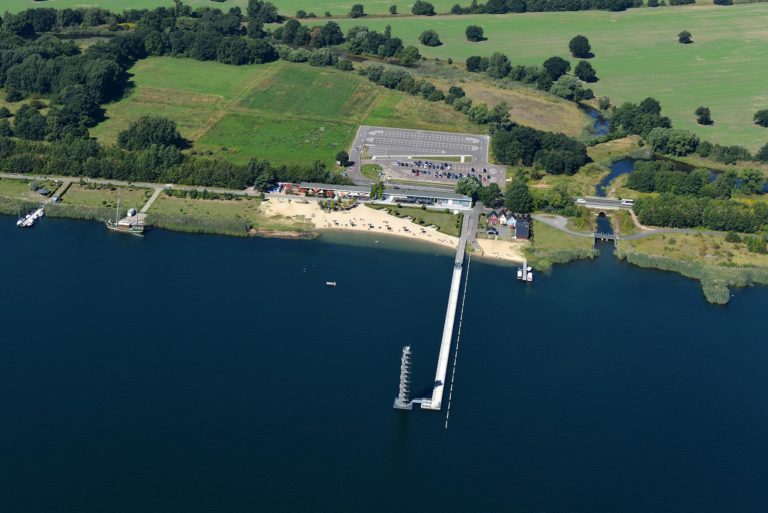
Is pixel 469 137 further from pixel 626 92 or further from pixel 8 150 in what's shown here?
pixel 8 150

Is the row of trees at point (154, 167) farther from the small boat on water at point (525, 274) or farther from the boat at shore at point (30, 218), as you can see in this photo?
the small boat on water at point (525, 274)

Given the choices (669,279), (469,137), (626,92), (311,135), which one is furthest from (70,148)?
(626,92)

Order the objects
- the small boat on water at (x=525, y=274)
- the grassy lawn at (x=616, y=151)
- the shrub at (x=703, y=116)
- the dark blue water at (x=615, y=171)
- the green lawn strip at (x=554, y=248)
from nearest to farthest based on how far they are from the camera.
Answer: the small boat on water at (x=525, y=274), the green lawn strip at (x=554, y=248), the dark blue water at (x=615, y=171), the grassy lawn at (x=616, y=151), the shrub at (x=703, y=116)

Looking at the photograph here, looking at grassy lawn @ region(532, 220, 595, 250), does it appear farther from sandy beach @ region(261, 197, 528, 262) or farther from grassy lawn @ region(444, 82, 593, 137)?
grassy lawn @ region(444, 82, 593, 137)

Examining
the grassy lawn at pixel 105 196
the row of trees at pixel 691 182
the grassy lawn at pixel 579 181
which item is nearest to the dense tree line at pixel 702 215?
the row of trees at pixel 691 182

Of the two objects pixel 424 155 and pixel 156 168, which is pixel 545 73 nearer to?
pixel 424 155

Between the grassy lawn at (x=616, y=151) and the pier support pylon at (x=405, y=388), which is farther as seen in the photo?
the grassy lawn at (x=616, y=151)

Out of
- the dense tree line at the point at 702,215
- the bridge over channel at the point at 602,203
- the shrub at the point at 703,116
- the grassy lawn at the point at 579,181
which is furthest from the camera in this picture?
the shrub at the point at 703,116
